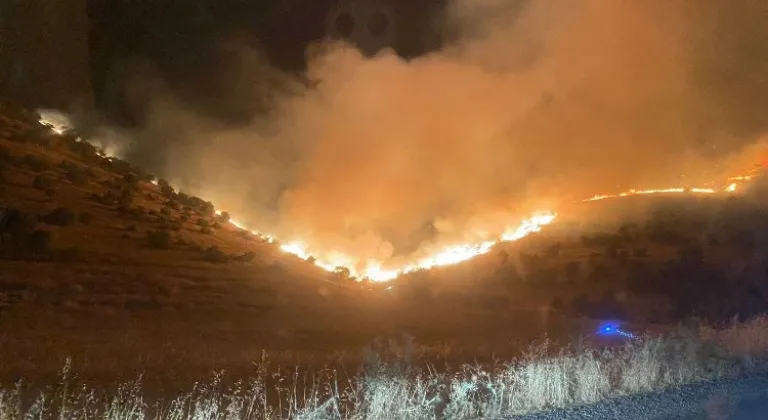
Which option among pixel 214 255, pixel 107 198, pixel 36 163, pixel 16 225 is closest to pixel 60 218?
pixel 16 225

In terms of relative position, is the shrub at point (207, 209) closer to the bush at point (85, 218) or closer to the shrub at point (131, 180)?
the shrub at point (131, 180)

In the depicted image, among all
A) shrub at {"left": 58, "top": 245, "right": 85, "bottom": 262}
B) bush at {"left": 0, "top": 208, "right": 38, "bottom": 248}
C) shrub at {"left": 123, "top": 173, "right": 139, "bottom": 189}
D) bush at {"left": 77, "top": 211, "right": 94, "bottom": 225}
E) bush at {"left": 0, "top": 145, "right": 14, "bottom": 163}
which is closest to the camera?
shrub at {"left": 58, "top": 245, "right": 85, "bottom": 262}

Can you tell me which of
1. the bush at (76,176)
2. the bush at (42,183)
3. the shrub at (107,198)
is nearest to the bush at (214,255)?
the shrub at (107,198)

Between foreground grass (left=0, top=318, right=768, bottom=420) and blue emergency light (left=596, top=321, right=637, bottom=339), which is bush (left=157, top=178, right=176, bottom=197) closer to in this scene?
blue emergency light (left=596, top=321, right=637, bottom=339)

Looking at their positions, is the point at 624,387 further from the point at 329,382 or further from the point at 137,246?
the point at 137,246

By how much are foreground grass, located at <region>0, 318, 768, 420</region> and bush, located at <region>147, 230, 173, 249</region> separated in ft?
39.9

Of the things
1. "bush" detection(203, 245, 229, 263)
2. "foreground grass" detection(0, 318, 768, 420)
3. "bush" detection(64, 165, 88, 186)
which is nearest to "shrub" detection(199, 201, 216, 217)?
"bush" detection(64, 165, 88, 186)

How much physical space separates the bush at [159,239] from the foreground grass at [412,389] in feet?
39.9

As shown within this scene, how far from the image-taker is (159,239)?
22812 mm

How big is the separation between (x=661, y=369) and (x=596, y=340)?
3.82 m

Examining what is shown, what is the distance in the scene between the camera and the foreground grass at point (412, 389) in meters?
8.07

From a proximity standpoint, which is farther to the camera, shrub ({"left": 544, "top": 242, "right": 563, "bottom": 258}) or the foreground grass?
shrub ({"left": 544, "top": 242, "right": 563, "bottom": 258})

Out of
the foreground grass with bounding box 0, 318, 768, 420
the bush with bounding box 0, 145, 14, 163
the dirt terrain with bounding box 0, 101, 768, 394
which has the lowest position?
the foreground grass with bounding box 0, 318, 768, 420

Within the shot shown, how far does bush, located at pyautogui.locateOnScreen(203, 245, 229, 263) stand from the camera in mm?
22719
